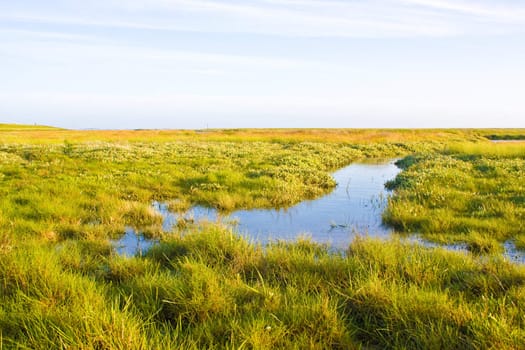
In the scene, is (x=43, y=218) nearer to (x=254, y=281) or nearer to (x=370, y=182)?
(x=254, y=281)

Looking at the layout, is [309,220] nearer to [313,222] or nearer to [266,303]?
[313,222]

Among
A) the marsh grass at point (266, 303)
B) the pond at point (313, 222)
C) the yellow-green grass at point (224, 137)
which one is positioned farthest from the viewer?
the yellow-green grass at point (224, 137)

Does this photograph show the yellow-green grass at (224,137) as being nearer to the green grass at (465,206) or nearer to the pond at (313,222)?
the green grass at (465,206)

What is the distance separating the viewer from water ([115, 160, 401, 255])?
9.52m

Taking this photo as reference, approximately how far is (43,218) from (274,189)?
26.8 feet

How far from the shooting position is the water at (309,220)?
9.52m

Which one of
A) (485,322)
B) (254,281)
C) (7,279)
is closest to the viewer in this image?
(485,322)

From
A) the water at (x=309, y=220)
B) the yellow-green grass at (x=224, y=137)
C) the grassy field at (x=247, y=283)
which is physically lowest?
the water at (x=309, y=220)

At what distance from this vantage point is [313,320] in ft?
14.9

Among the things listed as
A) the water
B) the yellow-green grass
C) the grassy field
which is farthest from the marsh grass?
the yellow-green grass

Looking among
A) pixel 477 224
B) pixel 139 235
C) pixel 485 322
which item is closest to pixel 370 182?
pixel 477 224

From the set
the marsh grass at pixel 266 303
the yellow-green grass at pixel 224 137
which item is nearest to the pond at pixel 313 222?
the marsh grass at pixel 266 303

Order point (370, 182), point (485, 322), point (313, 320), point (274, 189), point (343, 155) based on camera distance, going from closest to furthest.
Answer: point (485, 322) < point (313, 320) < point (274, 189) < point (370, 182) < point (343, 155)

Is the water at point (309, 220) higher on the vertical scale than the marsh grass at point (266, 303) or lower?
lower
